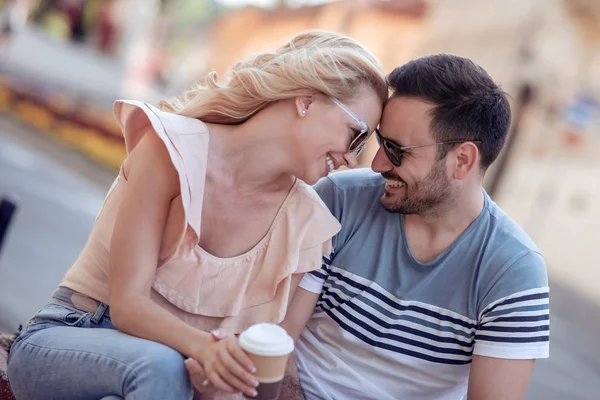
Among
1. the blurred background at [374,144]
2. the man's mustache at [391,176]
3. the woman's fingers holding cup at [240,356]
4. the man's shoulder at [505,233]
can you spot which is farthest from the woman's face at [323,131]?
the blurred background at [374,144]

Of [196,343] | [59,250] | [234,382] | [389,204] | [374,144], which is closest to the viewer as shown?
[234,382]

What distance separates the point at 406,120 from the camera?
2338mm

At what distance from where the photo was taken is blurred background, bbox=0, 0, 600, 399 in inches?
278

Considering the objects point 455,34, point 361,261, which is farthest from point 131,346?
point 455,34

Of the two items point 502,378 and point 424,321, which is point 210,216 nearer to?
point 424,321

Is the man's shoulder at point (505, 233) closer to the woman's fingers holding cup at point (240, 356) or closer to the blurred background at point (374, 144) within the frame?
the woman's fingers holding cup at point (240, 356)

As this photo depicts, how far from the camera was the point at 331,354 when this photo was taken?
242 centimetres

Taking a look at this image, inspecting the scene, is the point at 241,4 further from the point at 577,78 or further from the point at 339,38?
the point at 339,38

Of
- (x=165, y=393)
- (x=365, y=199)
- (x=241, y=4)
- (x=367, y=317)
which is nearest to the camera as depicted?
(x=165, y=393)

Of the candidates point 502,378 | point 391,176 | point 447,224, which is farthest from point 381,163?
point 502,378

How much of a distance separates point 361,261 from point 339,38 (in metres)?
0.77

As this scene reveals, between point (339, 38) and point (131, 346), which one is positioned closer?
point (131, 346)

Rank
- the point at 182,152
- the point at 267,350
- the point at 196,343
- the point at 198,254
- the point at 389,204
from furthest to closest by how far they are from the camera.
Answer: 1. the point at 389,204
2. the point at 198,254
3. the point at 182,152
4. the point at 196,343
5. the point at 267,350

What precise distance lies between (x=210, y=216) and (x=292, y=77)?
51 centimetres
